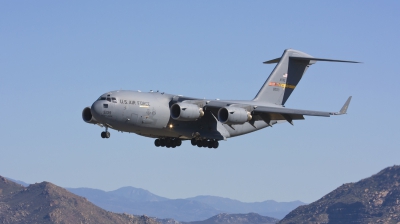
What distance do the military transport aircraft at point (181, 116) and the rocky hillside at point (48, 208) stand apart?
101 meters

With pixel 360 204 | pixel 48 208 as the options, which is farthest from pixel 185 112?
pixel 360 204

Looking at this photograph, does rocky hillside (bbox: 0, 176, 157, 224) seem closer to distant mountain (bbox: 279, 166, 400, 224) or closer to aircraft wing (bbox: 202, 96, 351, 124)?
distant mountain (bbox: 279, 166, 400, 224)

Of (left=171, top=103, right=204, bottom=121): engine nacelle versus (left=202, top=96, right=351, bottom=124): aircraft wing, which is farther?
(left=202, top=96, right=351, bottom=124): aircraft wing

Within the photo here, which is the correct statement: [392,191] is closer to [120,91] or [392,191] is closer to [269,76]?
[269,76]

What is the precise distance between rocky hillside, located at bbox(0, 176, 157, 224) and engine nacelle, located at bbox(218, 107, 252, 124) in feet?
340

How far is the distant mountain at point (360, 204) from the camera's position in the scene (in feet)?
500

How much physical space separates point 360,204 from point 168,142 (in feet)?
389

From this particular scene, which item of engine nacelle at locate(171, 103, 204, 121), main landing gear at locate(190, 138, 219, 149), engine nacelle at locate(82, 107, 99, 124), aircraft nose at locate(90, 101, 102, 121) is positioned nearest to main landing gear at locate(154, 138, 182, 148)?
main landing gear at locate(190, 138, 219, 149)

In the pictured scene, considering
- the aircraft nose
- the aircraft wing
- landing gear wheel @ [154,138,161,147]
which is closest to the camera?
the aircraft nose

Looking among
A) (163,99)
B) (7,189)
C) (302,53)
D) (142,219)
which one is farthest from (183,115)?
(7,189)

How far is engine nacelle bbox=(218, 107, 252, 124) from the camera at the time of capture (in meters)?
42.7

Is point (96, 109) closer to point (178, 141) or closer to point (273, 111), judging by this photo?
point (178, 141)

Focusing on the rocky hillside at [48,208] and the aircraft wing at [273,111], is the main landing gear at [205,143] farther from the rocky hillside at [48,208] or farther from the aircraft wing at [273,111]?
the rocky hillside at [48,208]

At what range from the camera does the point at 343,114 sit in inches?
1697
